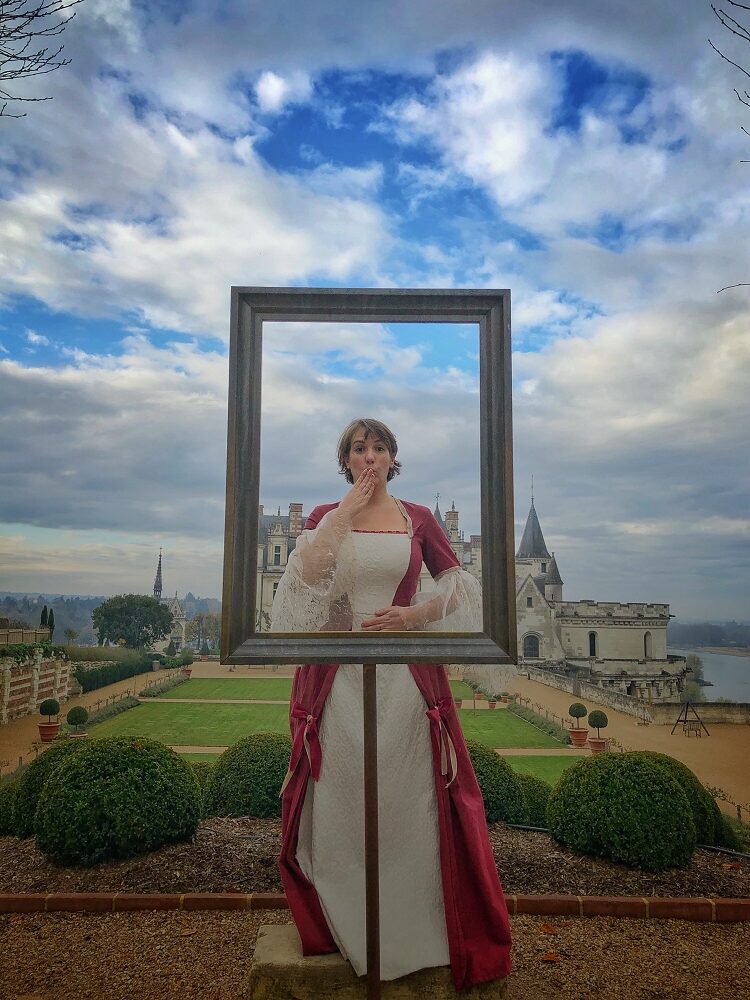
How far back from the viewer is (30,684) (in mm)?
7555

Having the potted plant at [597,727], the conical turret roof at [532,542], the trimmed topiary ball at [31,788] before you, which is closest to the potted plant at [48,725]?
the trimmed topiary ball at [31,788]

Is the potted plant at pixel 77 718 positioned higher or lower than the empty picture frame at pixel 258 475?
lower

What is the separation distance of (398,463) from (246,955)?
8.72 ft

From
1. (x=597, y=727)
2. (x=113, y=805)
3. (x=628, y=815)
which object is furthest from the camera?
(x=597, y=727)

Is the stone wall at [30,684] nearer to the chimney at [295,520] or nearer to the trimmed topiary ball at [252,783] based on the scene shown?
the trimmed topiary ball at [252,783]

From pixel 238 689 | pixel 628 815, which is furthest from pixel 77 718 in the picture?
pixel 628 815

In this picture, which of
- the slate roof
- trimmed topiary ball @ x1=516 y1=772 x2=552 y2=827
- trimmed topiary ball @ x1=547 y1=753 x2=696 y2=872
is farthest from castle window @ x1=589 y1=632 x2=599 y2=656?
trimmed topiary ball @ x1=547 y1=753 x2=696 y2=872

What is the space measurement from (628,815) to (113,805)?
3381 mm

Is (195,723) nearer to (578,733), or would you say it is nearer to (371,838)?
(578,733)

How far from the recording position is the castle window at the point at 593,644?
585 inches

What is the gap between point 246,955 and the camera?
307cm

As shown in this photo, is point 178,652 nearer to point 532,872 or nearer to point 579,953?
point 532,872

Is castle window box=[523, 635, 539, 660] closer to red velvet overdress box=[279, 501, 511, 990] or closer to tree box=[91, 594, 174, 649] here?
Answer: tree box=[91, 594, 174, 649]

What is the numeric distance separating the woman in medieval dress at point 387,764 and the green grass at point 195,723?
563 centimetres
